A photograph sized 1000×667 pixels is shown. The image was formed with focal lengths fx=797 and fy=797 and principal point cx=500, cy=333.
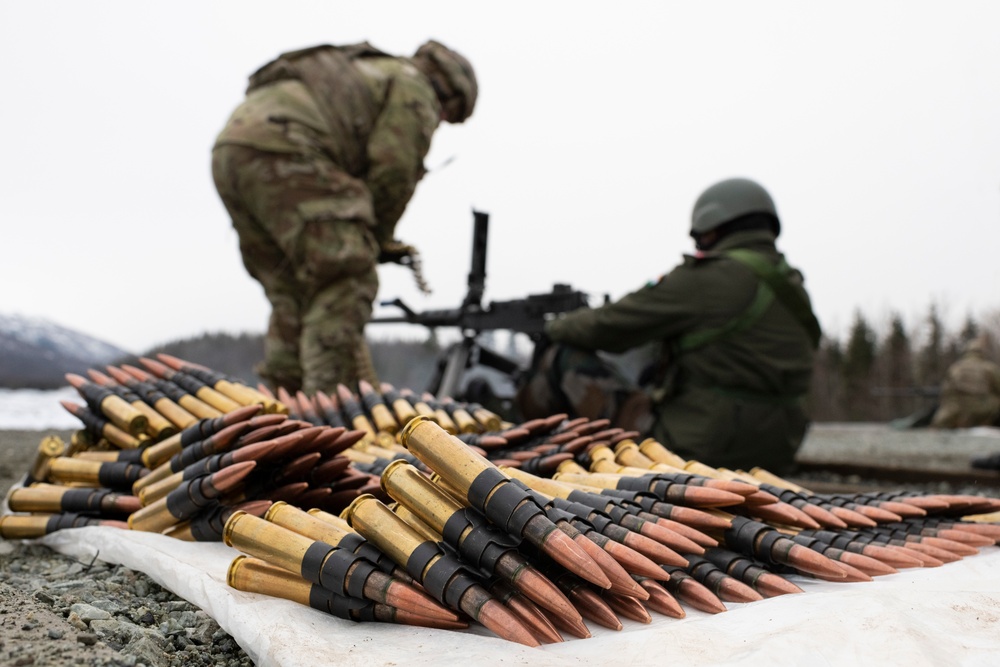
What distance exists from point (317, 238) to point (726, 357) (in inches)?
124

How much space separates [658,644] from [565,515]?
467mm

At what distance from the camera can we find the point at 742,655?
162cm

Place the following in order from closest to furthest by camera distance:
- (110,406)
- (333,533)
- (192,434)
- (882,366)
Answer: (333,533)
(192,434)
(110,406)
(882,366)

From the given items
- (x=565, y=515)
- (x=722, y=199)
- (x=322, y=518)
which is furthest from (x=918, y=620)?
(x=722, y=199)

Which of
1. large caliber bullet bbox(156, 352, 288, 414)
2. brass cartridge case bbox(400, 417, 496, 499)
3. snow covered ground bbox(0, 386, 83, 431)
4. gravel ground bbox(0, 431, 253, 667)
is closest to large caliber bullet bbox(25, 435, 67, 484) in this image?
large caliber bullet bbox(156, 352, 288, 414)

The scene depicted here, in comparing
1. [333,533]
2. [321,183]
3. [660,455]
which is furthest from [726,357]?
[333,533]

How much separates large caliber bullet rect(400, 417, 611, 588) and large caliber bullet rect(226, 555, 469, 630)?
0.26 m

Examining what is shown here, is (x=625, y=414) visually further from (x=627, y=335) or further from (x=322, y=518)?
(x=322, y=518)

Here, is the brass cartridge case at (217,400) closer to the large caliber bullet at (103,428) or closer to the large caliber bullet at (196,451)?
the large caliber bullet at (103,428)

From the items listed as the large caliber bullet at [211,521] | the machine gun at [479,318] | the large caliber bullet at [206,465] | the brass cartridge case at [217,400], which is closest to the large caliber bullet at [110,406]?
the brass cartridge case at [217,400]

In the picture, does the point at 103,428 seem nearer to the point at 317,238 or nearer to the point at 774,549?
the point at 317,238

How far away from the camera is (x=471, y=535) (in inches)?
75.7

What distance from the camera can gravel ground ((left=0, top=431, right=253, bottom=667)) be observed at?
1.62 metres

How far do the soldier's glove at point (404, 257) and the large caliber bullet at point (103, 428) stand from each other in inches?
157
